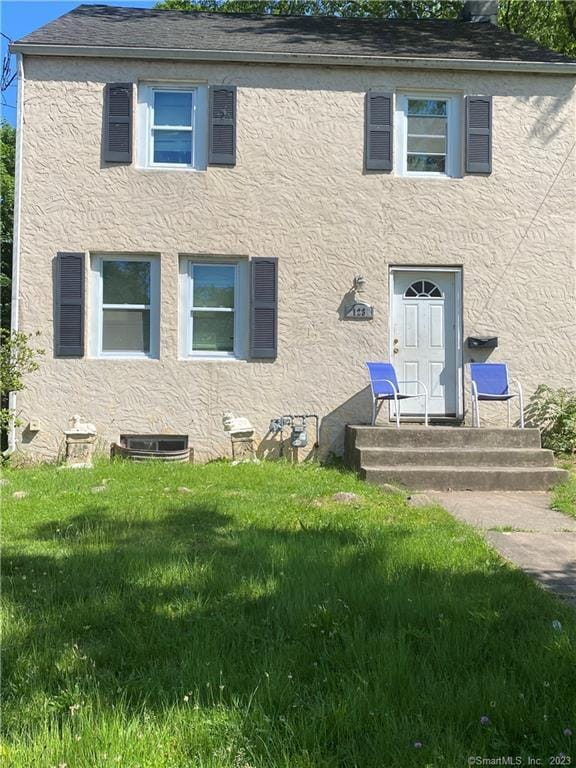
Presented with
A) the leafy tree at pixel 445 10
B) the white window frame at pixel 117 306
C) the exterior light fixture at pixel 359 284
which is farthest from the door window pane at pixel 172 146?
the leafy tree at pixel 445 10

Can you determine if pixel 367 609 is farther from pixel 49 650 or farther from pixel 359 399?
pixel 359 399

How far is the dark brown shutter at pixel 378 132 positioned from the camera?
342 inches

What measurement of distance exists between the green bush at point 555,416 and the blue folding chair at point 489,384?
35 centimetres

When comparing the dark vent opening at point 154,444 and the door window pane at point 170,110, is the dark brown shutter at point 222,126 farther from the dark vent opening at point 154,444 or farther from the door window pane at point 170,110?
the dark vent opening at point 154,444

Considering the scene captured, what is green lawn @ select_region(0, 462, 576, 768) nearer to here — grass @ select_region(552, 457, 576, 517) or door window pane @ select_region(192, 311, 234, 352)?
grass @ select_region(552, 457, 576, 517)

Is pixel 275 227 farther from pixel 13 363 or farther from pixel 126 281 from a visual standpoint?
pixel 13 363

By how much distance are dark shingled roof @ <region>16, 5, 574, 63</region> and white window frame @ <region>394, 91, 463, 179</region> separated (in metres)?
A: 0.53

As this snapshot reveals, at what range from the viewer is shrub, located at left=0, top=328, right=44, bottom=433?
24.7 feet

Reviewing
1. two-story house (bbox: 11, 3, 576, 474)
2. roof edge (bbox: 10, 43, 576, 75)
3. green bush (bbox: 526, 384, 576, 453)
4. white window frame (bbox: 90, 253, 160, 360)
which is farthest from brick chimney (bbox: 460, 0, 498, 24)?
white window frame (bbox: 90, 253, 160, 360)

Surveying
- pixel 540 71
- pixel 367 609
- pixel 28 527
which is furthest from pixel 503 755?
pixel 540 71

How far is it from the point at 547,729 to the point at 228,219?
25.0ft

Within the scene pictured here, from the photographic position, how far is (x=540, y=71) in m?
8.74

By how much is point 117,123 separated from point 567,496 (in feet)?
24.8

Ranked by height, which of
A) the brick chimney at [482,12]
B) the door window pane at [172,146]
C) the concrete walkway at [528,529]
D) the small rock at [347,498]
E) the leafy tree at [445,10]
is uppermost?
the leafy tree at [445,10]
